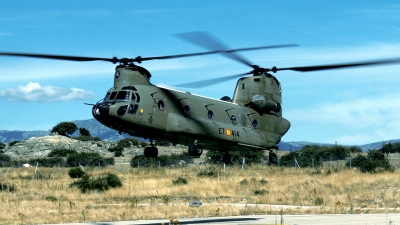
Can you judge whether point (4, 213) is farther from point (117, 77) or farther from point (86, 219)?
point (117, 77)

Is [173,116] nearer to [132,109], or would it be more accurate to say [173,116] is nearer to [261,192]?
[132,109]

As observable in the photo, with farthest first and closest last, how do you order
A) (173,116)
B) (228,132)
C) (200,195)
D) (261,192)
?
(200,195) → (261,192) → (228,132) → (173,116)

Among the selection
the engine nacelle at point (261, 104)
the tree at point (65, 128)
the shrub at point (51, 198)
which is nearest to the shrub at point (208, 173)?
the shrub at point (51, 198)

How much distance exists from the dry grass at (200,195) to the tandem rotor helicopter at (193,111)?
3.73 metres

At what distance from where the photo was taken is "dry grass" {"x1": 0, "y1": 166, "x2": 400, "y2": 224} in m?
32.1

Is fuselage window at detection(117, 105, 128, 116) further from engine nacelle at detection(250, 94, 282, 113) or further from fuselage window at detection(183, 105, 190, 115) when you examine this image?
engine nacelle at detection(250, 94, 282, 113)

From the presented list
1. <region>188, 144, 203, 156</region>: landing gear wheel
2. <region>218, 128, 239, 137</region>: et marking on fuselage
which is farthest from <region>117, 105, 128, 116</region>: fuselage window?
<region>218, 128, 239, 137</region>: et marking on fuselage

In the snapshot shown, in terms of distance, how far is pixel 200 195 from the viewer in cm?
4350

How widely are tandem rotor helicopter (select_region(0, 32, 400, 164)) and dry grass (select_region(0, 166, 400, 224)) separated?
373cm

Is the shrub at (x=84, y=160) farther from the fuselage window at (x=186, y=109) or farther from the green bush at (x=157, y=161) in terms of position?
the fuselage window at (x=186, y=109)

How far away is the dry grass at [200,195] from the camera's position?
32.1 m

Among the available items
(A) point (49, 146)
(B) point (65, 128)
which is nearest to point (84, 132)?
(B) point (65, 128)

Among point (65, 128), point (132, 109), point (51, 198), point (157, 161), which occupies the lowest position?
point (51, 198)

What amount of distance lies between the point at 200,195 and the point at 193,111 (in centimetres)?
1564
